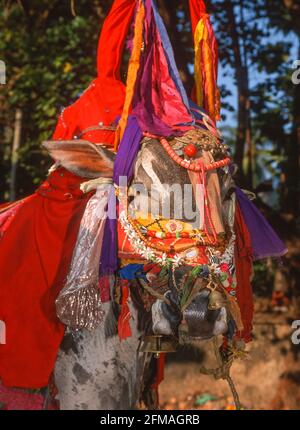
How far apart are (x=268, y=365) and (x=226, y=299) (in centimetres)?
476

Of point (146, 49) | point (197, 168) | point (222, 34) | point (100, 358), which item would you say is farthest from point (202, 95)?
point (222, 34)

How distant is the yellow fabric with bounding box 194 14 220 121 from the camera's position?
477 centimetres

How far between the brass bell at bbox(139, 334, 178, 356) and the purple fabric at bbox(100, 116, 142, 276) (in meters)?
0.46

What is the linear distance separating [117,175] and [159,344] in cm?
103

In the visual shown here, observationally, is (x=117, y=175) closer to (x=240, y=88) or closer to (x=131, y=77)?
(x=131, y=77)

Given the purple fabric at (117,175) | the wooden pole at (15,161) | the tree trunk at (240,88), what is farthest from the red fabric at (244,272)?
the wooden pole at (15,161)

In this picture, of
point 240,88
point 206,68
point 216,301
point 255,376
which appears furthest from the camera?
point 240,88

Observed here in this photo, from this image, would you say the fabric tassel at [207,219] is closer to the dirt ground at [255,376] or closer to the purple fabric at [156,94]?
the purple fabric at [156,94]

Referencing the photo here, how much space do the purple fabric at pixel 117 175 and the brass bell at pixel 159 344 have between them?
0.46 m

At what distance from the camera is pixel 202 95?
486cm

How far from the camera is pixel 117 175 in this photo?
156 inches

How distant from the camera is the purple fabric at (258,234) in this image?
15.2ft

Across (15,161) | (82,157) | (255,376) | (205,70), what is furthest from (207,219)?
(15,161)
